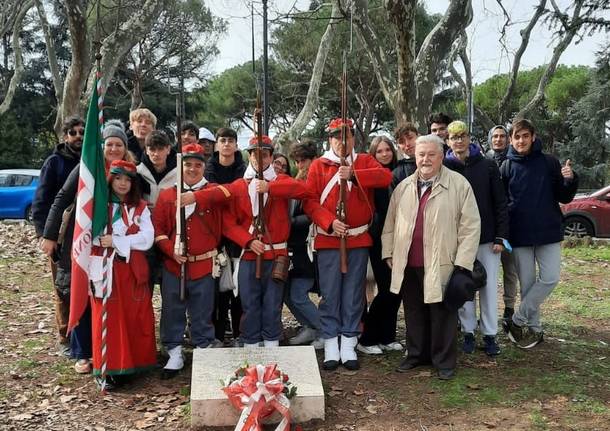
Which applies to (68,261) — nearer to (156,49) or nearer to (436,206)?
(436,206)

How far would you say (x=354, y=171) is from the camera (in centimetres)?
495

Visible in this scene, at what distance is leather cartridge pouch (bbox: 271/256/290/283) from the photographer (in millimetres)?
4980

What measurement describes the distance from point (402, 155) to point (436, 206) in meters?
1.17

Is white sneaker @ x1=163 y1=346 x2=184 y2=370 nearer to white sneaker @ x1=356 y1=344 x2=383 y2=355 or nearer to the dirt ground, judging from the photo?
the dirt ground

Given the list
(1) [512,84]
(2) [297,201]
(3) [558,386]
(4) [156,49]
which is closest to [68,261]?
(2) [297,201]

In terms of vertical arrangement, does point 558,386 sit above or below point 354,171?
below

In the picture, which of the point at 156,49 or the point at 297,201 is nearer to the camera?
the point at 297,201

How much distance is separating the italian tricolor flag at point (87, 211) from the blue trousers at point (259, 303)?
1214 mm

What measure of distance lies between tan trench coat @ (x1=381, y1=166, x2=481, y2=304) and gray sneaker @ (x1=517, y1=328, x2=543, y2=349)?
1.53 m

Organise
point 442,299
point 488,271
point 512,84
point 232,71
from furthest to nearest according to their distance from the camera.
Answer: point 232,71
point 512,84
point 488,271
point 442,299

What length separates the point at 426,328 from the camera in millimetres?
5043

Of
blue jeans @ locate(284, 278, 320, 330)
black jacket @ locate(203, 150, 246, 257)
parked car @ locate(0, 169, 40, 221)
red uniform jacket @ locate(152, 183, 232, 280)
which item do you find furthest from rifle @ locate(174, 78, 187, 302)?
parked car @ locate(0, 169, 40, 221)

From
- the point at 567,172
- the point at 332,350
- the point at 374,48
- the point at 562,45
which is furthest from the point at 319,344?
the point at 562,45

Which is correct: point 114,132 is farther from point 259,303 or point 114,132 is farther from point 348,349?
point 348,349
